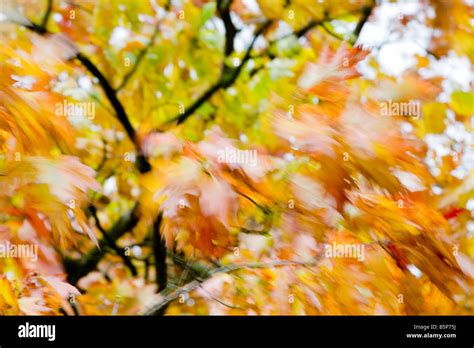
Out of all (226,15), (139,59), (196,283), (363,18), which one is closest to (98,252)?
(196,283)

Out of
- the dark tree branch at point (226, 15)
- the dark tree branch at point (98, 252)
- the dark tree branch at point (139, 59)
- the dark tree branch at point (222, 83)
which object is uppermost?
the dark tree branch at point (226, 15)

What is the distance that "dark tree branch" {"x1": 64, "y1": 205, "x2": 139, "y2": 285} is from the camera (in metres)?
0.88

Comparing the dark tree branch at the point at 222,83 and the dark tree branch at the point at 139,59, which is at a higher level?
the dark tree branch at the point at 139,59

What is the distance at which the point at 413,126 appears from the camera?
2.73 ft

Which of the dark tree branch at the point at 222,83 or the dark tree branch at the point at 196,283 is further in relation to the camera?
the dark tree branch at the point at 222,83

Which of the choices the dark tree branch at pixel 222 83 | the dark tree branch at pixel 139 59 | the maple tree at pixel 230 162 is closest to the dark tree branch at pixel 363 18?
the maple tree at pixel 230 162

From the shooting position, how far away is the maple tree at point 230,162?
69 cm

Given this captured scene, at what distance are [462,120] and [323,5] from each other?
1.00 feet

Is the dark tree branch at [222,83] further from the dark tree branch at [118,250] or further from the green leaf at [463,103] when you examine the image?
the green leaf at [463,103]

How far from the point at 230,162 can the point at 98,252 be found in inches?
13.9

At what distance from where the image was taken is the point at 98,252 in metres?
0.90

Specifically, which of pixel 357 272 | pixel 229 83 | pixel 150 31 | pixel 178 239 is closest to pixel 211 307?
pixel 178 239

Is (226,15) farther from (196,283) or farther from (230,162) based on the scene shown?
(196,283)
